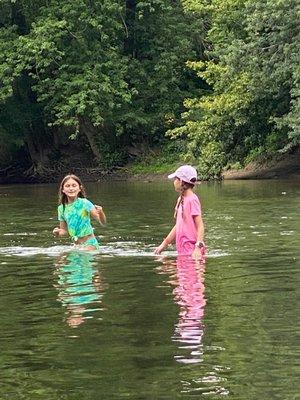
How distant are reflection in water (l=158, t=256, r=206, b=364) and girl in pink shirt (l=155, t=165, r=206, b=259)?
0.95ft

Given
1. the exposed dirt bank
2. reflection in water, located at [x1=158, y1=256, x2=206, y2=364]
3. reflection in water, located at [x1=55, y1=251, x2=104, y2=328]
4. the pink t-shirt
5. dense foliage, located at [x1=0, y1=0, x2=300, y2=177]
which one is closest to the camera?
reflection in water, located at [x1=158, y1=256, x2=206, y2=364]

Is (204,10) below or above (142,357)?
above

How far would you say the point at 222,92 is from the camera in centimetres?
4453

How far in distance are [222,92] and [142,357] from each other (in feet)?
120

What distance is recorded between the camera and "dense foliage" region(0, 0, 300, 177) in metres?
41.7

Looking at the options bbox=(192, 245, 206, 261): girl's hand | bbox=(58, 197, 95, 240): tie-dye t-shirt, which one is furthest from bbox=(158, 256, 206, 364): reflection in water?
bbox=(58, 197, 95, 240): tie-dye t-shirt

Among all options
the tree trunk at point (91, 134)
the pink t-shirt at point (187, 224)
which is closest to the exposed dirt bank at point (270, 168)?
the tree trunk at point (91, 134)

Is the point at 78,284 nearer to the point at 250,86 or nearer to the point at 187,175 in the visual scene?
the point at 187,175

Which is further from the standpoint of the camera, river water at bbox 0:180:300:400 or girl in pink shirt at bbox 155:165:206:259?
girl in pink shirt at bbox 155:165:206:259

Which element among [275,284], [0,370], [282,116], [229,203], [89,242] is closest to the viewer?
[0,370]

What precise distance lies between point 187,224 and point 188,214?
18cm

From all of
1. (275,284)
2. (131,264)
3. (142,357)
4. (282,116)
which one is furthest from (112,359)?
(282,116)

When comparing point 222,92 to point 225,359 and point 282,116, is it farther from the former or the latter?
point 225,359

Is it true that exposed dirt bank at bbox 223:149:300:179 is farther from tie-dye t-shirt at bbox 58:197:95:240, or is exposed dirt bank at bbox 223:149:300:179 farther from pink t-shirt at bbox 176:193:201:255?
pink t-shirt at bbox 176:193:201:255
